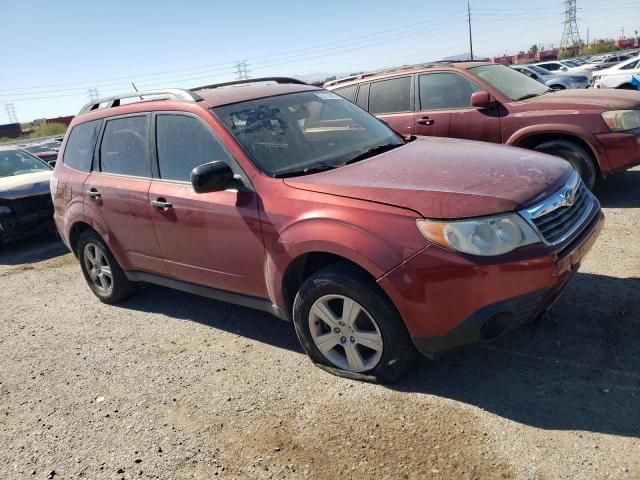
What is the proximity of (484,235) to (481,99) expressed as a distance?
420 centimetres

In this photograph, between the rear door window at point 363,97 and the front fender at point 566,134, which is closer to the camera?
the front fender at point 566,134

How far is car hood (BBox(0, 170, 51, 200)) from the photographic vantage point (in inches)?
324

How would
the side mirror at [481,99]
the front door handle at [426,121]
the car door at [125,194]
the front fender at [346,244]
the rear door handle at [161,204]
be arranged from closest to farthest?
the front fender at [346,244] → the rear door handle at [161,204] → the car door at [125,194] → the side mirror at [481,99] → the front door handle at [426,121]

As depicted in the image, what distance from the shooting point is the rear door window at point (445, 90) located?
6.88 meters

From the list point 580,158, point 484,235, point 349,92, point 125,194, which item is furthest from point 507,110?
point 125,194

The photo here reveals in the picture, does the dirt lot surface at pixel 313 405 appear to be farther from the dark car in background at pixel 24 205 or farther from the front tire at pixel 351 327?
the dark car in background at pixel 24 205

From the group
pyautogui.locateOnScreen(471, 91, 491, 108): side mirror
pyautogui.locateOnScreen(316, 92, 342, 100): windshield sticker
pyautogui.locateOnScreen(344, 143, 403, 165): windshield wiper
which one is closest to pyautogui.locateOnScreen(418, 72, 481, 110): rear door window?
pyautogui.locateOnScreen(471, 91, 491, 108): side mirror

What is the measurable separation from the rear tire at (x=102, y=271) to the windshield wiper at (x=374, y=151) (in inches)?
102

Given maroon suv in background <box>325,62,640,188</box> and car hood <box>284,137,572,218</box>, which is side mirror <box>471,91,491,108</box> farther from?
car hood <box>284,137,572,218</box>

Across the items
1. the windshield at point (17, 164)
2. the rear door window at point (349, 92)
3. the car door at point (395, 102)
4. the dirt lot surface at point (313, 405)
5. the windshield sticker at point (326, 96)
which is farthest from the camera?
the windshield at point (17, 164)

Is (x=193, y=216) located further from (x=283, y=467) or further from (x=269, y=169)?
(x=283, y=467)

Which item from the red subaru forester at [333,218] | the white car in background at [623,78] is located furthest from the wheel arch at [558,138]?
the white car in background at [623,78]

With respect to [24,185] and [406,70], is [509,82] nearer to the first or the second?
[406,70]

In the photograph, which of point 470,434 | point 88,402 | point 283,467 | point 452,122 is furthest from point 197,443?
point 452,122
